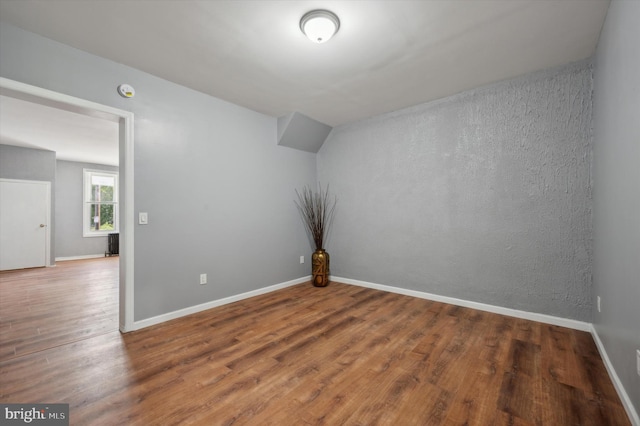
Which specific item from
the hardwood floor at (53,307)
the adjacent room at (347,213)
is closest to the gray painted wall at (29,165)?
the hardwood floor at (53,307)

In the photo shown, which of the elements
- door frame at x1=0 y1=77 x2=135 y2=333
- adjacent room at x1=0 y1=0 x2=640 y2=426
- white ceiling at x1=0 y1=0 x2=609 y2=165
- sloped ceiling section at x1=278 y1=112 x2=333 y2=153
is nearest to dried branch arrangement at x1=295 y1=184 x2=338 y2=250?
adjacent room at x1=0 y1=0 x2=640 y2=426

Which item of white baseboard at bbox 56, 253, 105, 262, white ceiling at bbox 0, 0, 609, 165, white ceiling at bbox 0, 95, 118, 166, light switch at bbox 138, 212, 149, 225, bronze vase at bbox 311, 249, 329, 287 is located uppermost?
white ceiling at bbox 0, 95, 118, 166

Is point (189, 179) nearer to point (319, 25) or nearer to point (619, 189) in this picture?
point (319, 25)

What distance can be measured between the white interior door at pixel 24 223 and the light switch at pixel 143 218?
531cm

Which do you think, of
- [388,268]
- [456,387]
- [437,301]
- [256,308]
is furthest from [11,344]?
[437,301]

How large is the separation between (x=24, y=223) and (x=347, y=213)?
22.2 ft

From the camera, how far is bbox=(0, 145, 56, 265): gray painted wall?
532cm

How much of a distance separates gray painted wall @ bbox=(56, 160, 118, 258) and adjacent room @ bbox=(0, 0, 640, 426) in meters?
3.04

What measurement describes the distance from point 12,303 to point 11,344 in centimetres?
166

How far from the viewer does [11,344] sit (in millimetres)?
2164

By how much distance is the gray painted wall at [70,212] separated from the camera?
6645 millimetres

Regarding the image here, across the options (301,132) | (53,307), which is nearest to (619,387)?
(301,132)

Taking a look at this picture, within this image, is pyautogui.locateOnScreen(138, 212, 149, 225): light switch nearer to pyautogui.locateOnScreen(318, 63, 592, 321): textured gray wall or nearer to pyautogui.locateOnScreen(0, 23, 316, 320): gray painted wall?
pyautogui.locateOnScreen(0, 23, 316, 320): gray painted wall

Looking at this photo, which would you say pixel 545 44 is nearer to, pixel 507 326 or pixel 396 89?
pixel 396 89
